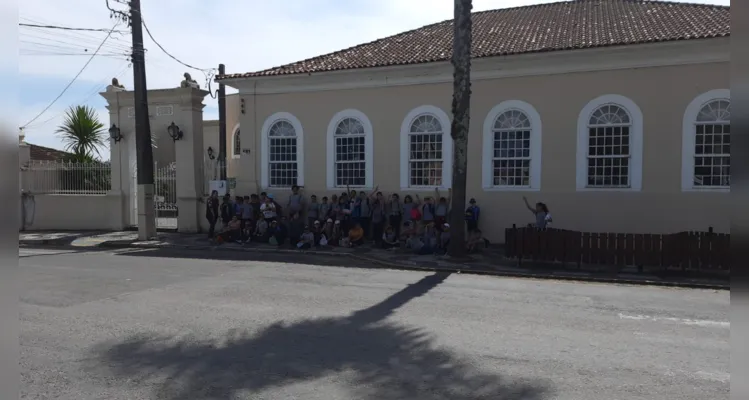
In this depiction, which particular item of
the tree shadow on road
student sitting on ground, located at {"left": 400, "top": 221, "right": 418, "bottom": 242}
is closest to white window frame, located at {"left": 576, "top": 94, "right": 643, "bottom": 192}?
student sitting on ground, located at {"left": 400, "top": 221, "right": 418, "bottom": 242}

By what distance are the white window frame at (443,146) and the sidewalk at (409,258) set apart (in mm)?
2556

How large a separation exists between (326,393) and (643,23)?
51.1ft

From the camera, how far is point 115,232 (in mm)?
19547

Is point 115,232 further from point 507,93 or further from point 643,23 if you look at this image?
point 643,23

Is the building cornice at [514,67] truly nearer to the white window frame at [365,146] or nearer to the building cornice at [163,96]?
the white window frame at [365,146]

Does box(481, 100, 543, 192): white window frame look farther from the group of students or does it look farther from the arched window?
the arched window

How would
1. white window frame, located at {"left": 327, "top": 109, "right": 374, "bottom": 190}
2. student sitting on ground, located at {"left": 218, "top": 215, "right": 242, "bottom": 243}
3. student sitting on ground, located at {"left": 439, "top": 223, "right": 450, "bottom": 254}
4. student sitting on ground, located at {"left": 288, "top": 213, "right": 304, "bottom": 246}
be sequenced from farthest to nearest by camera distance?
white window frame, located at {"left": 327, "top": 109, "right": 374, "bottom": 190}
student sitting on ground, located at {"left": 218, "top": 215, "right": 242, "bottom": 243}
student sitting on ground, located at {"left": 288, "top": 213, "right": 304, "bottom": 246}
student sitting on ground, located at {"left": 439, "top": 223, "right": 450, "bottom": 254}

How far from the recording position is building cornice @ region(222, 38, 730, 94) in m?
14.0

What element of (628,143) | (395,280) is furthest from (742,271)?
(628,143)

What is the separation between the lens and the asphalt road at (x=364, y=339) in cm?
498

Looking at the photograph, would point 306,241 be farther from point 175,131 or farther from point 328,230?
point 175,131

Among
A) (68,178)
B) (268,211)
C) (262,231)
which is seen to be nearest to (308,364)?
(262,231)

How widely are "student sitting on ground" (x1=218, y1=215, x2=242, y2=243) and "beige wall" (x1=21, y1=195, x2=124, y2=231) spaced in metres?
5.31

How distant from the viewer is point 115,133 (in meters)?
19.4
